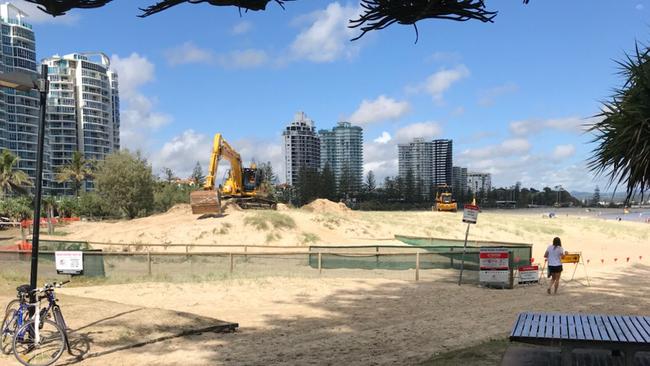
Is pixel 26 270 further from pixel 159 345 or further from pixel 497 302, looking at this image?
pixel 497 302

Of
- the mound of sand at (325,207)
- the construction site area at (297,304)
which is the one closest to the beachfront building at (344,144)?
the mound of sand at (325,207)

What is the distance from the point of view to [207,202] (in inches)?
1271

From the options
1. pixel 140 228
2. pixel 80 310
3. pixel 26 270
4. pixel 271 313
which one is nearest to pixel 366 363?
pixel 271 313

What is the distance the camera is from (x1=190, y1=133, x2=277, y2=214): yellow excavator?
3241 cm

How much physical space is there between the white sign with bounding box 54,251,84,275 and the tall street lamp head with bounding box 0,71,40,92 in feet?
31.2

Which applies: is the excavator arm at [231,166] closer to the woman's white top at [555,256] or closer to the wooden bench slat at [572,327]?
the woman's white top at [555,256]

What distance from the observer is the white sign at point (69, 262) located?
14742 millimetres

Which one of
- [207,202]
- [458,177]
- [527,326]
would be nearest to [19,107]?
[207,202]

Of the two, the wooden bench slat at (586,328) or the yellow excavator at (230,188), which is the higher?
the yellow excavator at (230,188)

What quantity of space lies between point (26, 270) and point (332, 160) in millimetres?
143679

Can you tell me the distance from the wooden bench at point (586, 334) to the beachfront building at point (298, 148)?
11943 centimetres

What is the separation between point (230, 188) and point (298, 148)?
9148 cm

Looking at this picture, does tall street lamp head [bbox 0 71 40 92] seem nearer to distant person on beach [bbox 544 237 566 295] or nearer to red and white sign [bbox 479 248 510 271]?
distant person on beach [bbox 544 237 566 295]

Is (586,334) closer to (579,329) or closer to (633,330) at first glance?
(579,329)
